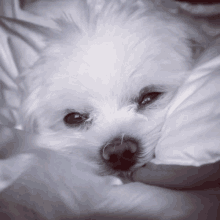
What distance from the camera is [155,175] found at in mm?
829

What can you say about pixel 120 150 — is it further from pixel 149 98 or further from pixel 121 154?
pixel 149 98

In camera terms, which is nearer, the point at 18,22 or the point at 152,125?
the point at 152,125

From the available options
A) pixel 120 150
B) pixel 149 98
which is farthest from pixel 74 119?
pixel 149 98

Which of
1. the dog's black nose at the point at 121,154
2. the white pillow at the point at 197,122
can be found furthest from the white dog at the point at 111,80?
the white pillow at the point at 197,122

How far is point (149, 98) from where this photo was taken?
3.93 feet

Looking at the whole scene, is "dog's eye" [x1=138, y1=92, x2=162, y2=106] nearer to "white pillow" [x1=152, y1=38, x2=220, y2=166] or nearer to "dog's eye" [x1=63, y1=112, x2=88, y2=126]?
"white pillow" [x1=152, y1=38, x2=220, y2=166]

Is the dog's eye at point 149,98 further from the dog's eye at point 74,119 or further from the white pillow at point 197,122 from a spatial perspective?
the dog's eye at point 74,119

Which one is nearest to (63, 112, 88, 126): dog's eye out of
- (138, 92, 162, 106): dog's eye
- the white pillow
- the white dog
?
the white dog

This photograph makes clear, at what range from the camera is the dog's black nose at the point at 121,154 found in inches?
42.6

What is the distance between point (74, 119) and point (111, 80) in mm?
373

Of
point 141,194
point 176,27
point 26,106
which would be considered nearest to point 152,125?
point 141,194

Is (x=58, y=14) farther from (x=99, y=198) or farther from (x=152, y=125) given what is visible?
(x=99, y=198)

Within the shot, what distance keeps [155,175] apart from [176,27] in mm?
879

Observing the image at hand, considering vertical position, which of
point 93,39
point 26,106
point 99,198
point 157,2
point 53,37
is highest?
point 157,2
